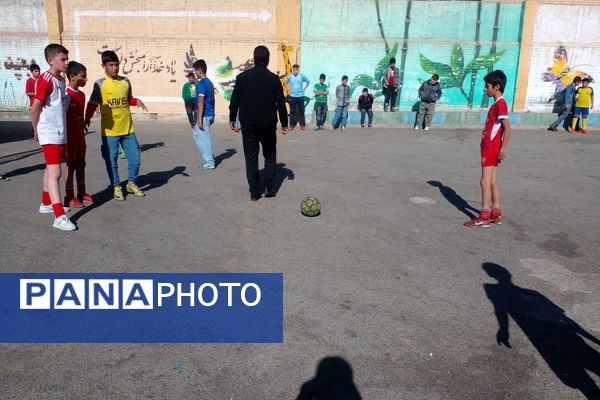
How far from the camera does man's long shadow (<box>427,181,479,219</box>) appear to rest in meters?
7.03

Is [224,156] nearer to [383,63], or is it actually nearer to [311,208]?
[311,208]

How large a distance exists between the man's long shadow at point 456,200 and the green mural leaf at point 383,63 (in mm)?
11225

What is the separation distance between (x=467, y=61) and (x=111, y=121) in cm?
1607

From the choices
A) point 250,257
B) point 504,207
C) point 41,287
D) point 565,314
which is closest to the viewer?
point 565,314

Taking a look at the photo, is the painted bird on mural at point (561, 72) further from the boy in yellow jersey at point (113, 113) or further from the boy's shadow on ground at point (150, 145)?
the boy in yellow jersey at point (113, 113)

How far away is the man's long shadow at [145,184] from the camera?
264 inches

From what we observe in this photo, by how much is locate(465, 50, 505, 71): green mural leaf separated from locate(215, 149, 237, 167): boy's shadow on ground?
11.7m

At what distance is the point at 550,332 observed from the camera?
377cm

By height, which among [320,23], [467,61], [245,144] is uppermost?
[320,23]

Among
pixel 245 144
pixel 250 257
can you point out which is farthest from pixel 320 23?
pixel 250 257

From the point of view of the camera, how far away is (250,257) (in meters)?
5.12

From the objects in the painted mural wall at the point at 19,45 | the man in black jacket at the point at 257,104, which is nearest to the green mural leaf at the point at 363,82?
the painted mural wall at the point at 19,45

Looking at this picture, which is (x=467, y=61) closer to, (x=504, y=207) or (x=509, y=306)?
(x=504, y=207)

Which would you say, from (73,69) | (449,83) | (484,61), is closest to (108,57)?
(73,69)
